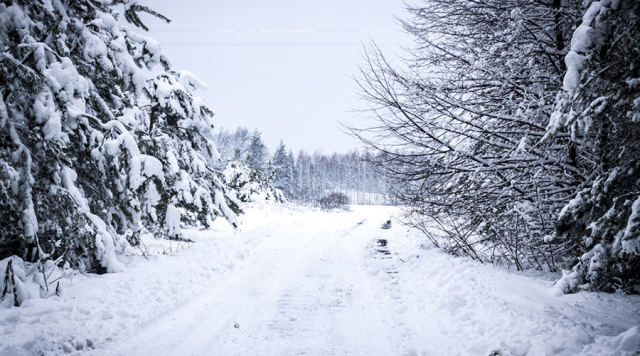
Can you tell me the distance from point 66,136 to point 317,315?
4.89m

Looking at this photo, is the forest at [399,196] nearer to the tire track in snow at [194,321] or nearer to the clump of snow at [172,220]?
the tire track in snow at [194,321]

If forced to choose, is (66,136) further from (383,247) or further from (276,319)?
(383,247)

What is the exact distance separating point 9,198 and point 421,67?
7.01 m

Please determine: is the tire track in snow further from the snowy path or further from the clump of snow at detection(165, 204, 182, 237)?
the clump of snow at detection(165, 204, 182, 237)

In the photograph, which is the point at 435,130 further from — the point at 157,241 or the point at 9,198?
the point at 157,241

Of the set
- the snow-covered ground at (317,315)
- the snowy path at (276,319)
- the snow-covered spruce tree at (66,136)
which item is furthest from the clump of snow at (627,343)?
the snow-covered spruce tree at (66,136)

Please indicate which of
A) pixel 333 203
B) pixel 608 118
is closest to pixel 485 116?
pixel 608 118

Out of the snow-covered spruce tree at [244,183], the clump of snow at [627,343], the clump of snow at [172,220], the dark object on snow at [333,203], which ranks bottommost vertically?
the dark object on snow at [333,203]

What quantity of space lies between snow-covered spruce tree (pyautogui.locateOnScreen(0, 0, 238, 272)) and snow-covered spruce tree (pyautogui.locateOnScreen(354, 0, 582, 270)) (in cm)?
459

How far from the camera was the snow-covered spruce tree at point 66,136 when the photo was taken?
389 cm

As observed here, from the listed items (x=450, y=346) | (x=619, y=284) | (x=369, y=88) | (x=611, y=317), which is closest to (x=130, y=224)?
(x=369, y=88)

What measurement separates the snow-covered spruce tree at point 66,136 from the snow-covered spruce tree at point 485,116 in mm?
4585

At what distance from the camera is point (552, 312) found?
132 inches

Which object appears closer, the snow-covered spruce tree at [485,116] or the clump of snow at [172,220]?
the snow-covered spruce tree at [485,116]
